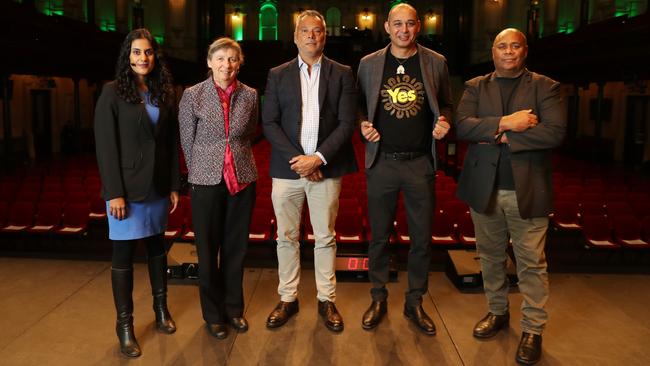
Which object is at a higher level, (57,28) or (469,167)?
(57,28)

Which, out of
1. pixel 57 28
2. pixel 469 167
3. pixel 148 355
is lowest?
pixel 148 355

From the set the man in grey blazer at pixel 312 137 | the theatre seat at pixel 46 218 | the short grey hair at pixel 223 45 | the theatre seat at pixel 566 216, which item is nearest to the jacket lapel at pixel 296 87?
the man in grey blazer at pixel 312 137

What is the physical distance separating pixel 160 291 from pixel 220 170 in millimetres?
923

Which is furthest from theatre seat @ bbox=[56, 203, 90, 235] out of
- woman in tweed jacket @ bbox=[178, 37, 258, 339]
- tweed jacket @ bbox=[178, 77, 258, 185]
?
tweed jacket @ bbox=[178, 77, 258, 185]

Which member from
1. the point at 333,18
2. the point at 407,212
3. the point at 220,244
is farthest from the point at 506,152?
the point at 333,18

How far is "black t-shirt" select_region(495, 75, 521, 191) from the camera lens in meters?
3.30

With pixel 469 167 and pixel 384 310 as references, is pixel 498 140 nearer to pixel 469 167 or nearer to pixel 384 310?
pixel 469 167

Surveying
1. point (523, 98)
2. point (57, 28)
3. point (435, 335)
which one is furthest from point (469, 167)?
point (57, 28)

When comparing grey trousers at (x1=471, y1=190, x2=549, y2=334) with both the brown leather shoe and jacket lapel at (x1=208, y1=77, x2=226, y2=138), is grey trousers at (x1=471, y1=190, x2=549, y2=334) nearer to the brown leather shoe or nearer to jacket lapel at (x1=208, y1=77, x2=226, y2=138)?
the brown leather shoe

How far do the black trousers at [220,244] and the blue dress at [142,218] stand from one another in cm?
24

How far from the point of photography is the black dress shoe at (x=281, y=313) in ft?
11.6

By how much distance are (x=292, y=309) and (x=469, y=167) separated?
60.9 inches

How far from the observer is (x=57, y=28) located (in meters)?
12.5

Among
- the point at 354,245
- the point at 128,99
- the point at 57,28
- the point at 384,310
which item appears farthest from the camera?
the point at 57,28
